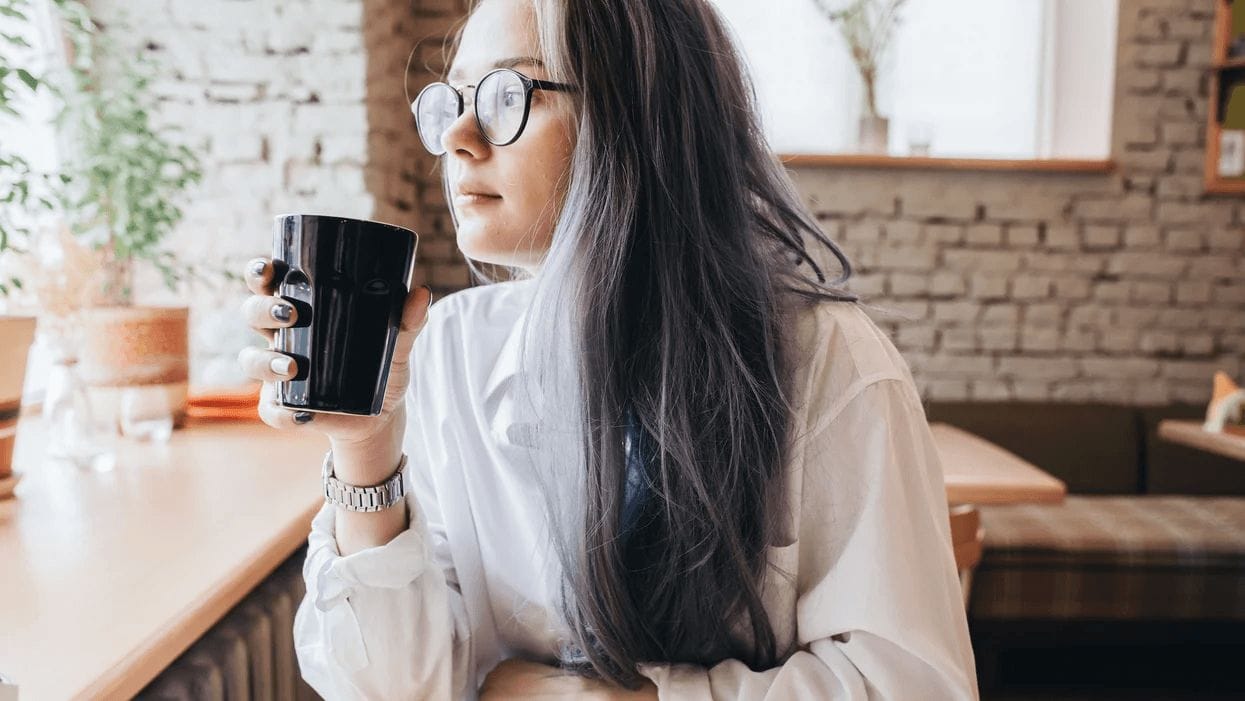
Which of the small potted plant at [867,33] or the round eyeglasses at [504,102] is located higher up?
the small potted plant at [867,33]

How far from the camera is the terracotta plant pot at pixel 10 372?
1.06 m

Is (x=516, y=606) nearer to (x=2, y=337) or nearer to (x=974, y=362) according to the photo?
(x=2, y=337)

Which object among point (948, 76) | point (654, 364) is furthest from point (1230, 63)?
point (654, 364)

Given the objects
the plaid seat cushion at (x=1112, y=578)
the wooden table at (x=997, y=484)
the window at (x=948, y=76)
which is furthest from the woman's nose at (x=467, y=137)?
the window at (x=948, y=76)

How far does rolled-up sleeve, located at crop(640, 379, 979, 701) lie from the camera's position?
75 centimetres

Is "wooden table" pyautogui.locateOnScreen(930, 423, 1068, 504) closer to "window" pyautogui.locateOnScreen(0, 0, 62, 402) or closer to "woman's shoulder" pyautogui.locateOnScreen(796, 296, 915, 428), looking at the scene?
"woman's shoulder" pyautogui.locateOnScreen(796, 296, 915, 428)

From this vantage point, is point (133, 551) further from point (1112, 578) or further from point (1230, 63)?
point (1230, 63)

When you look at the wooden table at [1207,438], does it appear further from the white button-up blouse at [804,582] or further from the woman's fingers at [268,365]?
the woman's fingers at [268,365]

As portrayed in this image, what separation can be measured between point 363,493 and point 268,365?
0.64 ft

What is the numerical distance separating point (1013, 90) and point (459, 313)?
314 centimetres

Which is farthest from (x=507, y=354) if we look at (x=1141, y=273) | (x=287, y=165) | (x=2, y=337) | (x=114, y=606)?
(x=1141, y=273)

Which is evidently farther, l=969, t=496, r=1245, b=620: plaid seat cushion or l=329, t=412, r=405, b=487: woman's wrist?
l=969, t=496, r=1245, b=620: plaid seat cushion

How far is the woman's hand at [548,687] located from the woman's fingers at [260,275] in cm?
44

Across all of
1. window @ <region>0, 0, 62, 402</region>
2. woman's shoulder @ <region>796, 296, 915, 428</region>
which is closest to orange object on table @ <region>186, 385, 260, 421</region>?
window @ <region>0, 0, 62, 402</region>
